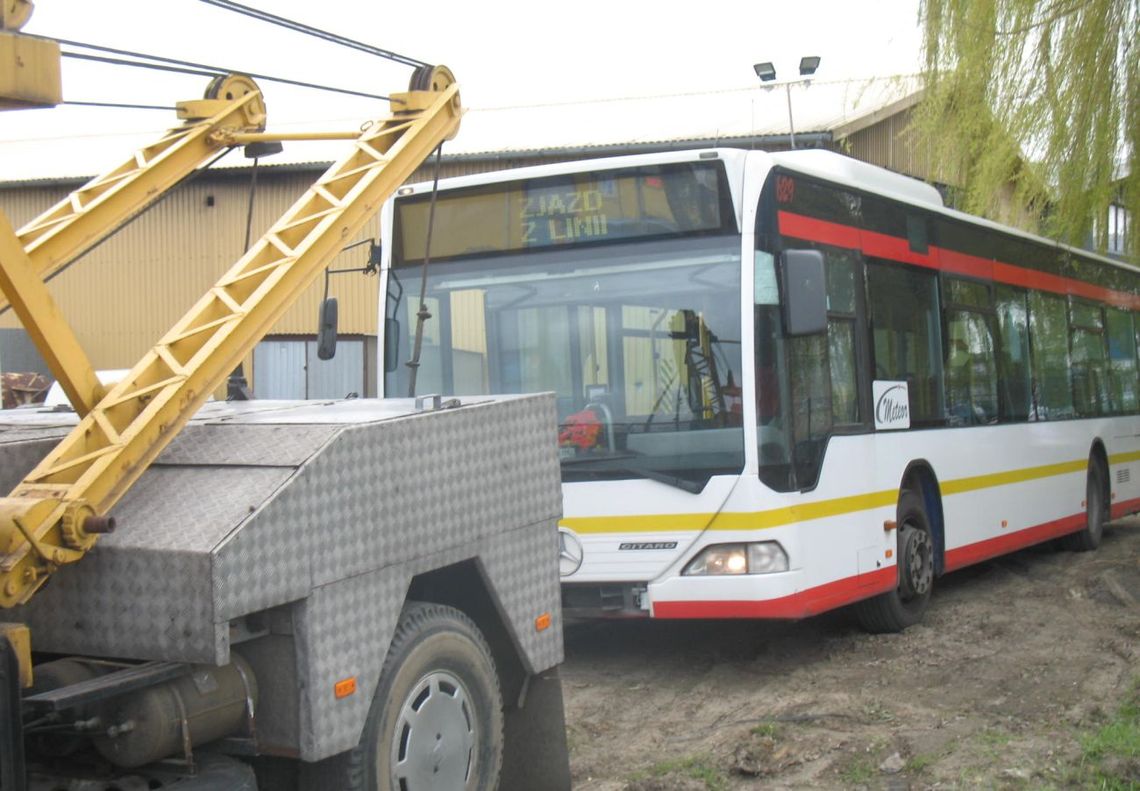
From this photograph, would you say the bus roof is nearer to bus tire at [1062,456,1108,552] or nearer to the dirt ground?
the dirt ground

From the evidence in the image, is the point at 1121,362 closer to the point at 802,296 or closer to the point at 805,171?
the point at 805,171

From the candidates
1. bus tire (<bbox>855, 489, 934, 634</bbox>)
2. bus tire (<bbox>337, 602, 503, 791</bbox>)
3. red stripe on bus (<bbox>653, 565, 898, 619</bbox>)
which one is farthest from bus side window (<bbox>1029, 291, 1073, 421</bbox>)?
bus tire (<bbox>337, 602, 503, 791</bbox>)

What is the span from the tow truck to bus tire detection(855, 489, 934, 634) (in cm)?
455

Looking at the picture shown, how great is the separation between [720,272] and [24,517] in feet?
16.9

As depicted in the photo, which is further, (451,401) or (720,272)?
(720,272)

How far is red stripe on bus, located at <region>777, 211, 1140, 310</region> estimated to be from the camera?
882 cm

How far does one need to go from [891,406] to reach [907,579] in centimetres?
123

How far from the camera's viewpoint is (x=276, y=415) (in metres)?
5.05

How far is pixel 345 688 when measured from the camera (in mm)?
4227

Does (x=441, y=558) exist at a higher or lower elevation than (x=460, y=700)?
higher

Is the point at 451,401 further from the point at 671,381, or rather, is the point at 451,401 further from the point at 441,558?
the point at 671,381

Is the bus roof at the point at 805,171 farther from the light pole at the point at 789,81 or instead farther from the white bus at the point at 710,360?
the light pole at the point at 789,81

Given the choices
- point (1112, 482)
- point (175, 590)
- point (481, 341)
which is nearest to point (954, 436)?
point (481, 341)

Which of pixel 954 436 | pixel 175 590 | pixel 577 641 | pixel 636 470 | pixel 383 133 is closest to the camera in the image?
pixel 175 590
